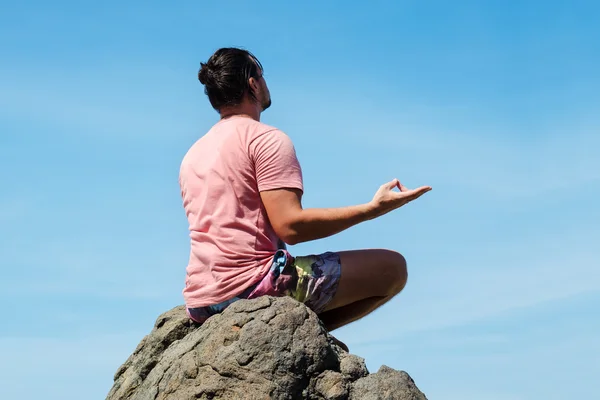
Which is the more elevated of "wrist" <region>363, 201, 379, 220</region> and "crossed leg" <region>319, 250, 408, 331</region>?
"wrist" <region>363, 201, 379, 220</region>

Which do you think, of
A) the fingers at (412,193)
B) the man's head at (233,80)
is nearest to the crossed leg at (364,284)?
the fingers at (412,193)

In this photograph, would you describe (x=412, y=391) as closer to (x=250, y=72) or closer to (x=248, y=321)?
(x=248, y=321)

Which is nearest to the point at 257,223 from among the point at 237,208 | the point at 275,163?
the point at 237,208

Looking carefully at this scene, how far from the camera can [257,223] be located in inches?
252

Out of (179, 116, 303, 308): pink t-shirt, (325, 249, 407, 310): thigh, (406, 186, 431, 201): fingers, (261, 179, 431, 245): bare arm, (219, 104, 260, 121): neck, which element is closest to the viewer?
(406, 186, 431, 201): fingers

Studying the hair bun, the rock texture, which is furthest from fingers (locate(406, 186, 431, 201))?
the hair bun

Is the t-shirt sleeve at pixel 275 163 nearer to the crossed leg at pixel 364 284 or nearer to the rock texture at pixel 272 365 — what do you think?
the crossed leg at pixel 364 284

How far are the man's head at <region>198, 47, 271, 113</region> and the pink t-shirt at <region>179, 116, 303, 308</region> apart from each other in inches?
11.0

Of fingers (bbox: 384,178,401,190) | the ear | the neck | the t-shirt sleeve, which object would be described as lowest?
fingers (bbox: 384,178,401,190)

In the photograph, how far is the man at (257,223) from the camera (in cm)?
631

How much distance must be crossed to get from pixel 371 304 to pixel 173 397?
1.66 metres

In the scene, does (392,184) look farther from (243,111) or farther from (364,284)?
(243,111)

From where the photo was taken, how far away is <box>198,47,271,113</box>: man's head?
672 centimetres

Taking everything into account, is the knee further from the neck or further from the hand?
the neck
